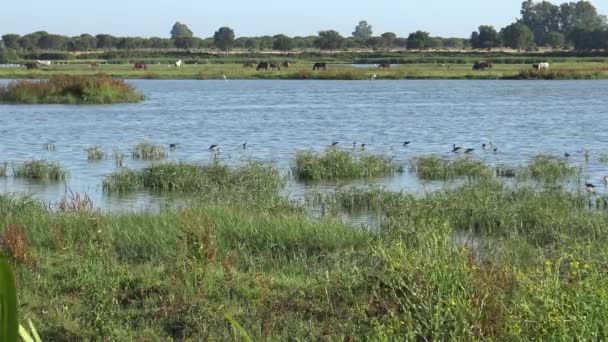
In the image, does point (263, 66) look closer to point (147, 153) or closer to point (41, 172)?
point (147, 153)

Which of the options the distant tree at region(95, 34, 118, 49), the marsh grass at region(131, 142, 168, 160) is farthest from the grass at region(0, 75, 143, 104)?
the distant tree at region(95, 34, 118, 49)

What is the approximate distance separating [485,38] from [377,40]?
110 feet

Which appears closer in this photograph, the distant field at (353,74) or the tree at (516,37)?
the distant field at (353,74)

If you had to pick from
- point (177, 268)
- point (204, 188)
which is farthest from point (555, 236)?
point (204, 188)

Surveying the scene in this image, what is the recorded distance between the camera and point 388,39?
185125mm

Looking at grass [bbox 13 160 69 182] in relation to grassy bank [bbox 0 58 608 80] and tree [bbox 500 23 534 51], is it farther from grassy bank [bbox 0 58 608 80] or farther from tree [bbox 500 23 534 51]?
tree [bbox 500 23 534 51]

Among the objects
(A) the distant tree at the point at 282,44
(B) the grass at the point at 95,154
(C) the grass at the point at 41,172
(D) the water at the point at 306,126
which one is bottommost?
(A) the distant tree at the point at 282,44

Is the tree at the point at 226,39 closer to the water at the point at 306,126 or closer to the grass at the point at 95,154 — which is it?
the water at the point at 306,126

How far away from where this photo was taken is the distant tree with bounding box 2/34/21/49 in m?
175

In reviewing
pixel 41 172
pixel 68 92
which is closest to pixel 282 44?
pixel 68 92

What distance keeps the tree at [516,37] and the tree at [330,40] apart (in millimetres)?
27555

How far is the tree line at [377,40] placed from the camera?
153 m

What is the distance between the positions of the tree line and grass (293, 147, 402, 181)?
12349 cm

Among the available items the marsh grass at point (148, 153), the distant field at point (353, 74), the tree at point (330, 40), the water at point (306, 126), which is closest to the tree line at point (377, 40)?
the tree at point (330, 40)
